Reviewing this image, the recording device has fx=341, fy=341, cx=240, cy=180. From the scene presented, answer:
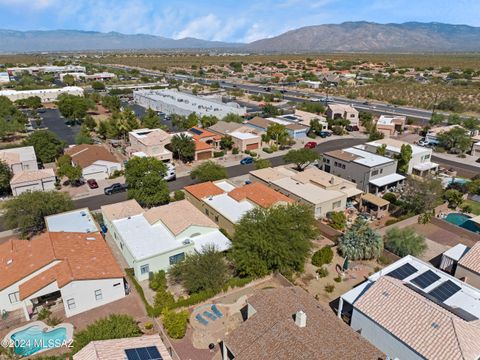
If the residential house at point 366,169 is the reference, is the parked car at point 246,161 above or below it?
below

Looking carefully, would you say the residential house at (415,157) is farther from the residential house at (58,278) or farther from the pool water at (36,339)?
the pool water at (36,339)

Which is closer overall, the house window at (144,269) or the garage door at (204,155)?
the house window at (144,269)

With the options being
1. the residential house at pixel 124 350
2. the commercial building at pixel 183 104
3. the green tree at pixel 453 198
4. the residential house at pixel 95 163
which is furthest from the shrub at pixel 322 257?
the commercial building at pixel 183 104

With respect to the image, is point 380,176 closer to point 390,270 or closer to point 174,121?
point 390,270

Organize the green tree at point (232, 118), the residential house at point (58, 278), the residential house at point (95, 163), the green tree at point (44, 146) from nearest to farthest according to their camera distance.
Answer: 1. the residential house at point (58, 278)
2. the residential house at point (95, 163)
3. the green tree at point (44, 146)
4. the green tree at point (232, 118)

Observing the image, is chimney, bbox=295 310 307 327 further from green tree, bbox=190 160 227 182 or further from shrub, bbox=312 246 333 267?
green tree, bbox=190 160 227 182

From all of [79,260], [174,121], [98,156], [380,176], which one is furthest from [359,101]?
[79,260]

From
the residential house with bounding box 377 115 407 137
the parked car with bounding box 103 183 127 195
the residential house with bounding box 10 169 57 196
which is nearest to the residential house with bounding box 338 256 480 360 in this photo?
the parked car with bounding box 103 183 127 195
